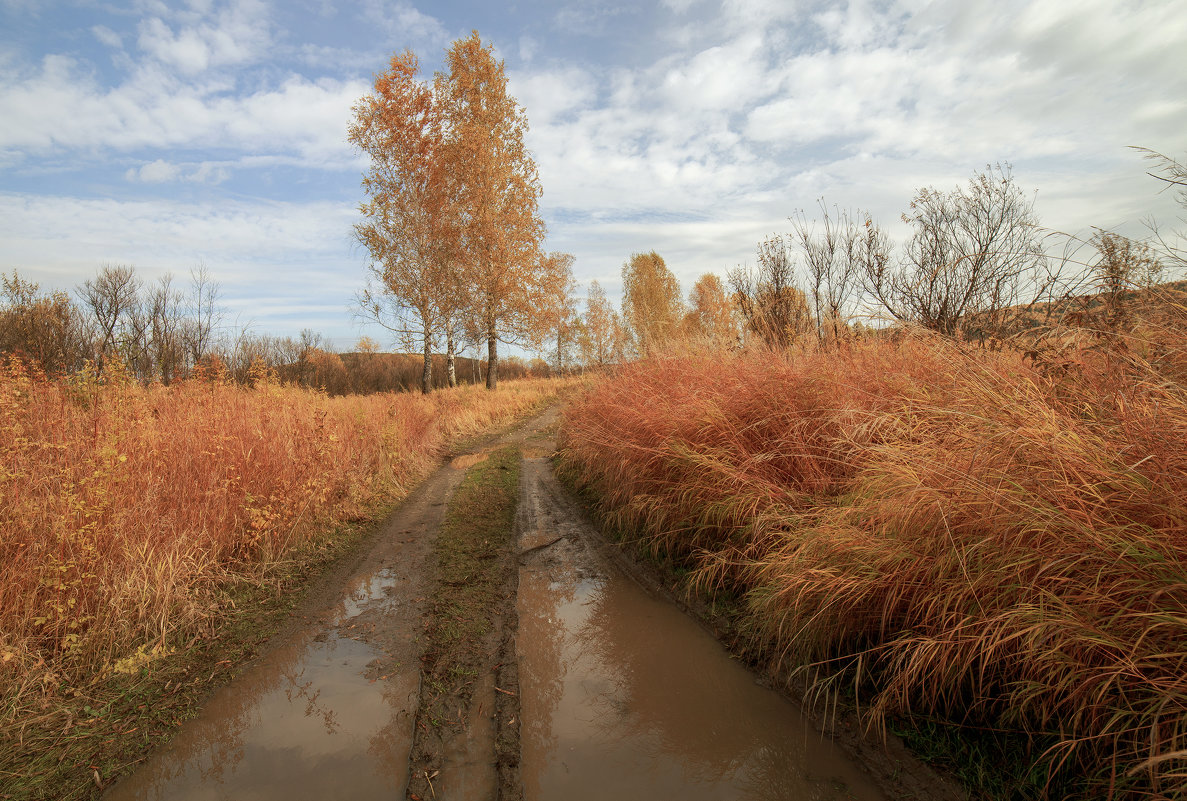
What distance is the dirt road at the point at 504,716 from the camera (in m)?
2.34

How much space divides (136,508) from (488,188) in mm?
16367

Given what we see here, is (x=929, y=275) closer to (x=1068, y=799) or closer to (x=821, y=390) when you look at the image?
(x=821, y=390)

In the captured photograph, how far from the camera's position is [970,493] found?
254 centimetres

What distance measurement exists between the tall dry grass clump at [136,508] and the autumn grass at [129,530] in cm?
2

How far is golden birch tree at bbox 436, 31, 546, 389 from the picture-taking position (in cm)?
1794

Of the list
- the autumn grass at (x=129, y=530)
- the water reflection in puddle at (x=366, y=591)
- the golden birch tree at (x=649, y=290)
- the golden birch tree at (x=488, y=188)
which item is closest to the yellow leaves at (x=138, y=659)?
the autumn grass at (x=129, y=530)

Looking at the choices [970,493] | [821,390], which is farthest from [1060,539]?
[821,390]

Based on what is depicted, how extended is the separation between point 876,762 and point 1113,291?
3214 mm

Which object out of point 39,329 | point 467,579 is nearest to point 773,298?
point 467,579

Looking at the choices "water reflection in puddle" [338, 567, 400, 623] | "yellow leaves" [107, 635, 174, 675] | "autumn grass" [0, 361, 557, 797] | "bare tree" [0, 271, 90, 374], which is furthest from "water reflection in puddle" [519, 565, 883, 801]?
"bare tree" [0, 271, 90, 374]

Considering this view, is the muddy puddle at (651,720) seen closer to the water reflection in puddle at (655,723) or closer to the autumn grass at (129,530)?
the water reflection in puddle at (655,723)

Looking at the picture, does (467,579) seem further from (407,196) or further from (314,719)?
(407,196)

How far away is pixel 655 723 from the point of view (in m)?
2.79

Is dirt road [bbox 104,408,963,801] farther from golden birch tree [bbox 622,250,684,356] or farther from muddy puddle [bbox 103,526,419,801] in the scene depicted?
golden birch tree [bbox 622,250,684,356]
